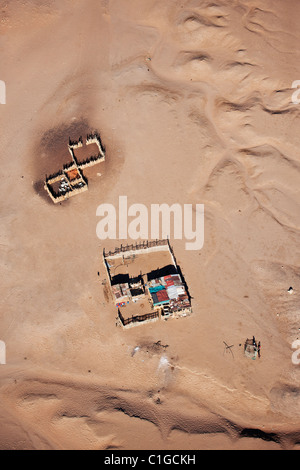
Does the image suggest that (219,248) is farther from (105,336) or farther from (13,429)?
(13,429)

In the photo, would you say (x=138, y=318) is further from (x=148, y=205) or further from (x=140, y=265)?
(x=148, y=205)

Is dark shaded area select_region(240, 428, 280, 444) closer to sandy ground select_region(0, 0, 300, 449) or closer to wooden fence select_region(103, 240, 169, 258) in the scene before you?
sandy ground select_region(0, 0, 300, 449)

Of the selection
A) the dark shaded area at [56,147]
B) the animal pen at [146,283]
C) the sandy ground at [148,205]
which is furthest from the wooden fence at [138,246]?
the dark shaded area at [56,147]

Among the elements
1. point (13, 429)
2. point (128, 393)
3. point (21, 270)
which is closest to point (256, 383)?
point (128, 393)

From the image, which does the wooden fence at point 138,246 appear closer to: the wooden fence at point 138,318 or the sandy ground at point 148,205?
the sandy ground at point 148,205

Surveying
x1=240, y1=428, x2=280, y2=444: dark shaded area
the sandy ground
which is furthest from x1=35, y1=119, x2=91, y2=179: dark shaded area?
x1=240, y1=428, x2=280, y2=444: dark shaded area

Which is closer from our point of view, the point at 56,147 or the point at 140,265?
the point at 140,265

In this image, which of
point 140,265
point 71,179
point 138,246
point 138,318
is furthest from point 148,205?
point 138,318
